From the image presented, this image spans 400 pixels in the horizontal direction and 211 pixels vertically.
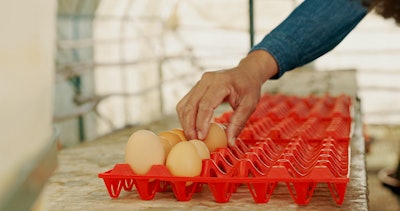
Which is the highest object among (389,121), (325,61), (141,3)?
(141,3)

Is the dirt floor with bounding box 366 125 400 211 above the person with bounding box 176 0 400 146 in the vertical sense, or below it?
below

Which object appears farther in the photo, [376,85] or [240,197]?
[376,85]

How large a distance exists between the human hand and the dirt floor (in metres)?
2.57

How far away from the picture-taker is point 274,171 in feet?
4.54

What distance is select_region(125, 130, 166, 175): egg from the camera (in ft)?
4.88

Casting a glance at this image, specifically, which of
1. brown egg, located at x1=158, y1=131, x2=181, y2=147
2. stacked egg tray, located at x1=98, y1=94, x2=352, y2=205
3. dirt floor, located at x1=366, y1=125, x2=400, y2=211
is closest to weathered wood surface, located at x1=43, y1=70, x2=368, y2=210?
stacked egg tray, located at x1=98, y1=94, x2=352, y2=205

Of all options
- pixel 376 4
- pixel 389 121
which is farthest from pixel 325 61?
pixel 376 4

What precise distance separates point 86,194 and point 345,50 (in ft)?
36.5

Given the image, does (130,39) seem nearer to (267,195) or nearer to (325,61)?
(325,61)

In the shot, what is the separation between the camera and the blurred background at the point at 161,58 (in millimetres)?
9516

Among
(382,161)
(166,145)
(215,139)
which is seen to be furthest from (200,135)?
(382,161)

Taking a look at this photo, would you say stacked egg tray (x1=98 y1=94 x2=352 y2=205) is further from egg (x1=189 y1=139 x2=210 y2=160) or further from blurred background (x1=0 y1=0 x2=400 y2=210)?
blurred background (x1=0 y1=0 x2=400 y2=210)

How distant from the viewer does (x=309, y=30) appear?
199 centimetres

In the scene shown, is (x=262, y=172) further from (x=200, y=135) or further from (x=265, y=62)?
(x=265, y=62)
